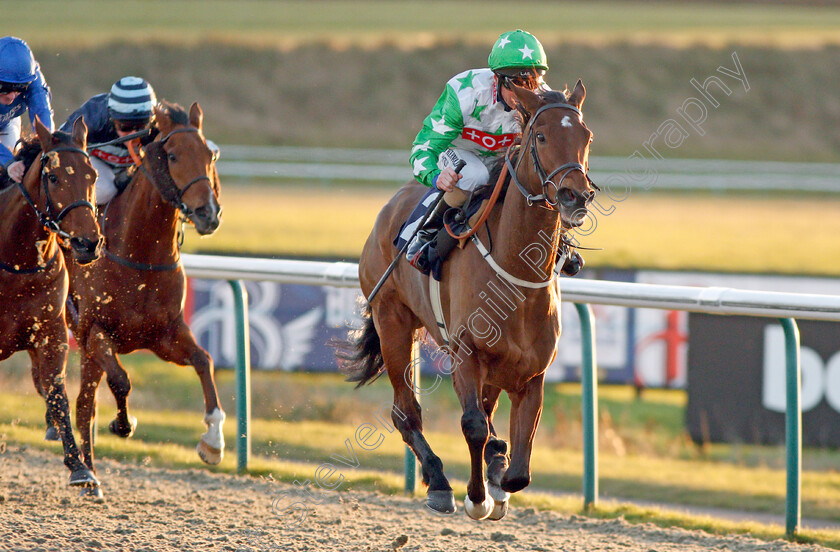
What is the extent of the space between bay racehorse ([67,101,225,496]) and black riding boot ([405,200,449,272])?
101 centimetres

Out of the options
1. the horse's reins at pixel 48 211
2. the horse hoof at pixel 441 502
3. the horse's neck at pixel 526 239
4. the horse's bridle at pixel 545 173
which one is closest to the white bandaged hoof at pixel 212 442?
the horse's reins at pixel 48 211

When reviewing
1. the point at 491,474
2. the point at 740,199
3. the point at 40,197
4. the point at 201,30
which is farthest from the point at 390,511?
the point at 201,30

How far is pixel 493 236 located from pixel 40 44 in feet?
95.0

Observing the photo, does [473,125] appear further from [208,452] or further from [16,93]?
[16,93]

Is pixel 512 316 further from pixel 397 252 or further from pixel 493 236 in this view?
pixel 397 252

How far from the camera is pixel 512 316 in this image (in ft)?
12.3

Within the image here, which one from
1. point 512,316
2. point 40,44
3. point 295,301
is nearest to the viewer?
point 512,316

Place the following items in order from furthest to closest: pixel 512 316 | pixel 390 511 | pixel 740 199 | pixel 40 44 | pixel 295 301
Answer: pixel 40 44
pixel 740 199
pixel 295 301
pixel 390 511
pixel 512 316

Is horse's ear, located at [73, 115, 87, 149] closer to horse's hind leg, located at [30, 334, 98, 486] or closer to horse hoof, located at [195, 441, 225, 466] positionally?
horse's hind leg, located at [30, 334, 98, 486]

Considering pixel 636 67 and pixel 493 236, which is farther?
pixel 636 67

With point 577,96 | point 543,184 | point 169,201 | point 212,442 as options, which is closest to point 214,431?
point 212,442

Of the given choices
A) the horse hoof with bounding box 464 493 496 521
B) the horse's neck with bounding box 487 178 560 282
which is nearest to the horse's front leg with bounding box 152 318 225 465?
the horse hoof with bounding box 464 493 496 521

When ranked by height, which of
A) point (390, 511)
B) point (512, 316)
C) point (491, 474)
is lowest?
point (390, 511)

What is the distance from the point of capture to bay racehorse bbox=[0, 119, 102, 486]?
4156mm
